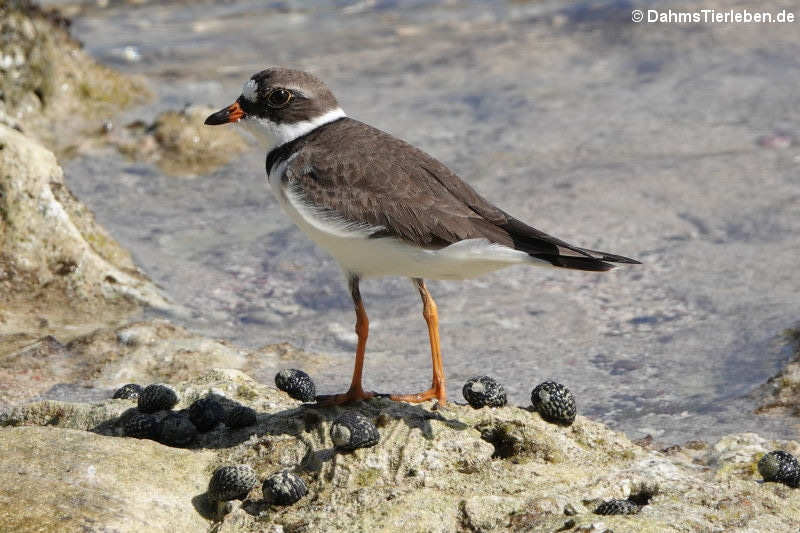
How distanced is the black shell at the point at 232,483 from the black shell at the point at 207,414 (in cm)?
65

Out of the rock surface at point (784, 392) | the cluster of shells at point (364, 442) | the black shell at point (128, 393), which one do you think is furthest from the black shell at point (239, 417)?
the rock surface at point (784, 392)

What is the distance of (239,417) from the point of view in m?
5.56

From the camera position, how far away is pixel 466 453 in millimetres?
5113

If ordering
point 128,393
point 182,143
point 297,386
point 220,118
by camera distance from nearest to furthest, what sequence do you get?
1. point 297,386
2. point 128,393
3. point 220,118
4. point 182,143

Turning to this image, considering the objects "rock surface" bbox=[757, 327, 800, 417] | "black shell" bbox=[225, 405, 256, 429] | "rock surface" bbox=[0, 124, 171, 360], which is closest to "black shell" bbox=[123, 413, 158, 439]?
"black shell" bbox=[225, 405, 256, 429]

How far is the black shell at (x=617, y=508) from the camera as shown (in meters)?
4.56

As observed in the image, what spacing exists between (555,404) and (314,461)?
135 centimetres

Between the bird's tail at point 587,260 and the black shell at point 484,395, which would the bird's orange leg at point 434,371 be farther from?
the bird's tail at point 587,260

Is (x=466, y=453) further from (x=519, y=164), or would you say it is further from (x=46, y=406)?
(x=519, y=164)

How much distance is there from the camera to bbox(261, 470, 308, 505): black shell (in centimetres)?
480

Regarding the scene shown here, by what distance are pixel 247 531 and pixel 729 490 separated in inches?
93.8

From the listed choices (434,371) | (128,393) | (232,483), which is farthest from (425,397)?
(128,393)

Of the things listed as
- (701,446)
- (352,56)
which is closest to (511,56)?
(352,56)

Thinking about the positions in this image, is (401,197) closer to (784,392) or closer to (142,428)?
(142,428)
